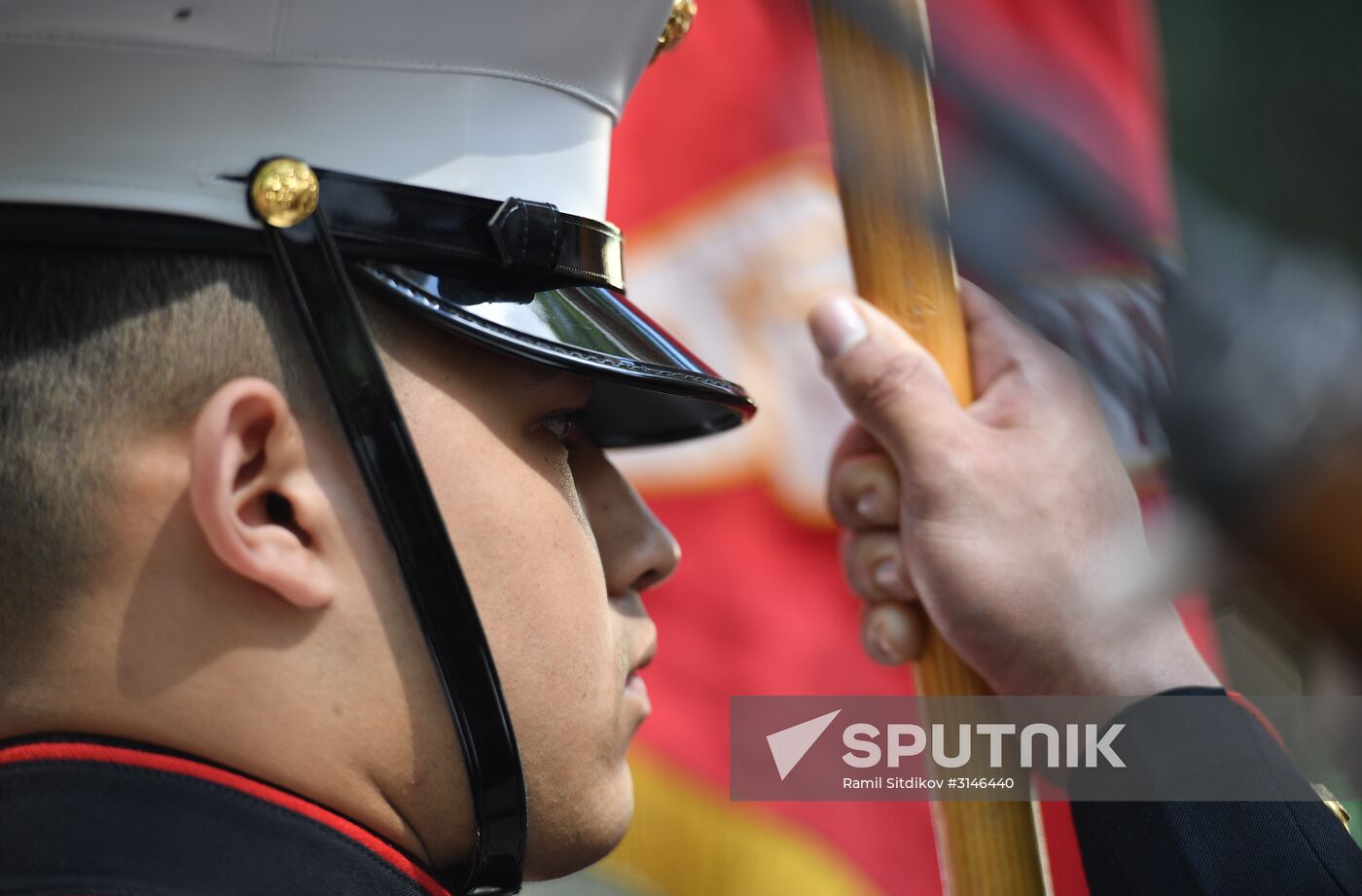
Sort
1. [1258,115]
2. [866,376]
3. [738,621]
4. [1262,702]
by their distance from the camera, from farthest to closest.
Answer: [738,621] < [866,376] < [1262,702] < [1258,115]

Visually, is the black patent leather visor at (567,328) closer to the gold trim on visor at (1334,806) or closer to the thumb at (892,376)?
the thumb at (892,376)

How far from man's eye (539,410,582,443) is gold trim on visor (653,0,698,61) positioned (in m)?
0.46

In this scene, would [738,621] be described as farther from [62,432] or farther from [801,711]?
[62,432]

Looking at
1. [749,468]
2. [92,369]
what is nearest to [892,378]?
[92,369]

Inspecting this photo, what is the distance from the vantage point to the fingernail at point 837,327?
5.84ft

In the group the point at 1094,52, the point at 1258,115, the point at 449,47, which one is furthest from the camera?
the point at 1094,52

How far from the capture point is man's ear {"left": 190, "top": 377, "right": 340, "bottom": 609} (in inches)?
49.4

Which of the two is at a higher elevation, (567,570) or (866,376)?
(866,376)

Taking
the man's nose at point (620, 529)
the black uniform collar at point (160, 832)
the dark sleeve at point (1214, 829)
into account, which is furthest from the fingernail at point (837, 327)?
the black uniform collar at point (160, 832)

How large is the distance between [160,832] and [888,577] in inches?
39.1

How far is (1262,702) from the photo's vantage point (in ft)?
5.39

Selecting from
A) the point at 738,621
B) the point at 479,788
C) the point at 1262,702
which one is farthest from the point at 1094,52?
the point at 479,788

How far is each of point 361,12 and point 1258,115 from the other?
0.81 meters

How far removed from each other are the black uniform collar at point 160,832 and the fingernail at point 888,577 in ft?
2.61
